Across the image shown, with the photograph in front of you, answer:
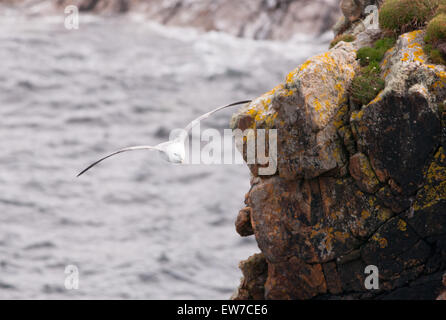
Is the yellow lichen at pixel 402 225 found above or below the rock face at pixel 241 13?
below

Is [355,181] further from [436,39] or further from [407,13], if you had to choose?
[407,13]

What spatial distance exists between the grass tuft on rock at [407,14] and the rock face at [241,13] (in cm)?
5160

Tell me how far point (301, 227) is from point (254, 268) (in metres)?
2.98

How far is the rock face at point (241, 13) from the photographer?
69.0 meters

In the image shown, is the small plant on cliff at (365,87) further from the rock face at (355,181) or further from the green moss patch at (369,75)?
the rock face at (355,181)

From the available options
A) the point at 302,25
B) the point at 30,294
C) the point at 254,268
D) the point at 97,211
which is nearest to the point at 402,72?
the point at 254,268

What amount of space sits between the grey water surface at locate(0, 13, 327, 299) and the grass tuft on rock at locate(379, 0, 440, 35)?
2868 cm

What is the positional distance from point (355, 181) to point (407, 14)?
204 inches

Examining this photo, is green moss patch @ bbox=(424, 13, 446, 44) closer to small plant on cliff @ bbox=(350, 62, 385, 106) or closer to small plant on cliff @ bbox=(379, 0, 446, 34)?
small plant on cliff @ bbox=(379, 0, 446, 34)

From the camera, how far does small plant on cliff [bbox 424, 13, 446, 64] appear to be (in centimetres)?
1647

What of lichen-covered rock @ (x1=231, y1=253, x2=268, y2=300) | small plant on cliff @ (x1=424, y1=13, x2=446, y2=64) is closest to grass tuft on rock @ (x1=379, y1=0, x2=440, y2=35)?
small plant on cliff @ (x1=424, y1=13, x2=446, y2=64)

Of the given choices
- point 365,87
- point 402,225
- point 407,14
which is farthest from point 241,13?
point 402,225

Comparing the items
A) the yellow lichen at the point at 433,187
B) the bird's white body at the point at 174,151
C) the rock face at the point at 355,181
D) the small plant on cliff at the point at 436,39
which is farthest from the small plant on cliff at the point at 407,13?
the bird's white body at the point at 174,151

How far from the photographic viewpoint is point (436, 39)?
16781 millimetres
